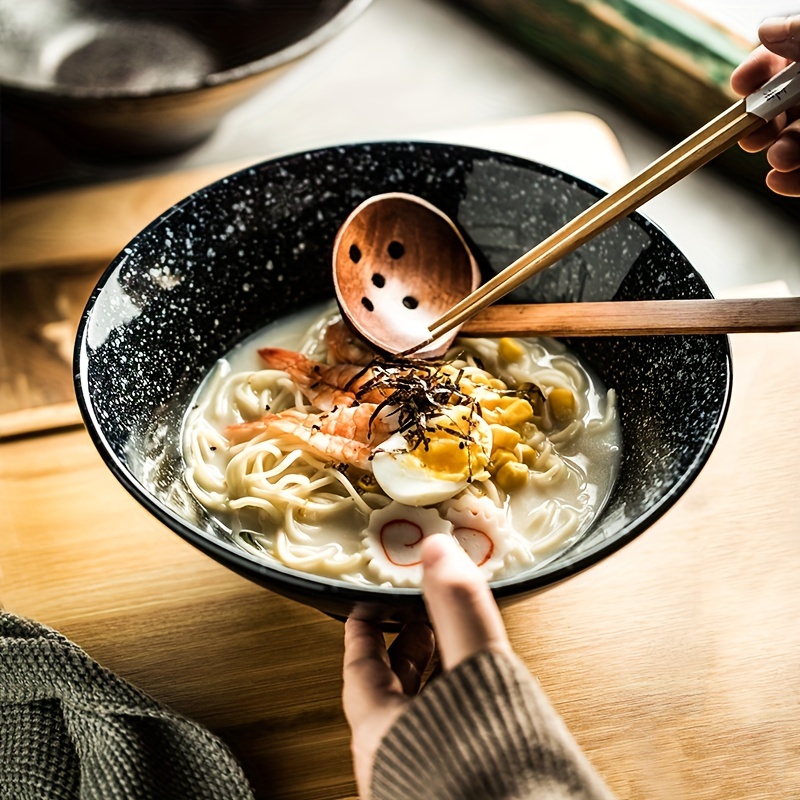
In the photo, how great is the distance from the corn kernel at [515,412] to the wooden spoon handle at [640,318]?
5.1 inches

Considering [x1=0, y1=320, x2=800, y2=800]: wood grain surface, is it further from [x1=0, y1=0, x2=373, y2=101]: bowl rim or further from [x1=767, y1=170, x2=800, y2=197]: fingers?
[x1=0, y1=0, x2=373, y2=101]: bowl rim

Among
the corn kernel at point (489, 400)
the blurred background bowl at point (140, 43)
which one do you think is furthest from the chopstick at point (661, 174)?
the blurred background bowl at point (140, 43)

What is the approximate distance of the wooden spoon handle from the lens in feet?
4.60

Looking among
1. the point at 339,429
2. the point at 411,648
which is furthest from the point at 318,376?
the point at 411,648

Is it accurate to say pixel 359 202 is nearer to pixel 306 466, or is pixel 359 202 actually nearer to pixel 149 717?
pixel 306 466

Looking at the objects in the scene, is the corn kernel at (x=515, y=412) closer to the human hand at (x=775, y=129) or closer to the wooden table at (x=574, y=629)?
the wooden table at (x=574, y=629)

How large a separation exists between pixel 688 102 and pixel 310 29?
4.23 feet

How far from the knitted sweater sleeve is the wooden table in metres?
0.45

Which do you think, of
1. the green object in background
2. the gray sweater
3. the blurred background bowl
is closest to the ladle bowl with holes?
the gray sweater

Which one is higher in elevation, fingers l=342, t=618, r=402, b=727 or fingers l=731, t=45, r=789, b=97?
fingers l=731, t=45, r=789, b=97

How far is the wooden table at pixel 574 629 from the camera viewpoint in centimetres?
143

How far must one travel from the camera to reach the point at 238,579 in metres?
1.67

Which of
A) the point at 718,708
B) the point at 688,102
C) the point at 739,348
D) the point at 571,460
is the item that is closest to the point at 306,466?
the point at 571,460

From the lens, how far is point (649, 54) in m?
3.11
